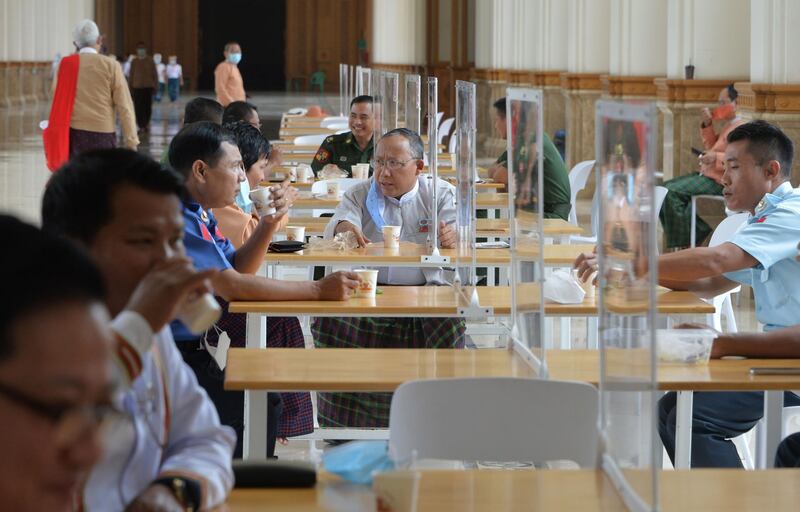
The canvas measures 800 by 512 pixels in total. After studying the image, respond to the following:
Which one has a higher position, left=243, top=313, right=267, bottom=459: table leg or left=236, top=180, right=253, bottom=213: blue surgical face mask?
left=236, top=180, right=253, bottom=213: blue surgical face mask

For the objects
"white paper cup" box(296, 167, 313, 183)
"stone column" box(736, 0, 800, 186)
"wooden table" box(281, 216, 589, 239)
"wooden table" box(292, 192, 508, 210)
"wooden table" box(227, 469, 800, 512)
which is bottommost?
"wooden table" box(227, 469, 800, 512)

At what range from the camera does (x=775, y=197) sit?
4004 mm

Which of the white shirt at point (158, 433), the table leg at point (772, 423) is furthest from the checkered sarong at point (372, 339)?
the white shirt at point (158, 433)

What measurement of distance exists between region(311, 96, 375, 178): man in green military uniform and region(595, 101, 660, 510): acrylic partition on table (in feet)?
20.6

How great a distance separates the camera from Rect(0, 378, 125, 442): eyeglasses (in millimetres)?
1227

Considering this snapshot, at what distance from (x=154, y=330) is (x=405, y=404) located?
91 centimetres

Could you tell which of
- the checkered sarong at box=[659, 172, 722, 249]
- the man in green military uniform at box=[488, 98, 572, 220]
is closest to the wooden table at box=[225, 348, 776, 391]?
the man in green military uniform at box=[488, 98, 572, 220]

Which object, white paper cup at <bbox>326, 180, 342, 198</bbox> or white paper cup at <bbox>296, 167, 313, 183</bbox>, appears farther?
white paper cup at <bbox>296, 167, 313, 183</bbox>

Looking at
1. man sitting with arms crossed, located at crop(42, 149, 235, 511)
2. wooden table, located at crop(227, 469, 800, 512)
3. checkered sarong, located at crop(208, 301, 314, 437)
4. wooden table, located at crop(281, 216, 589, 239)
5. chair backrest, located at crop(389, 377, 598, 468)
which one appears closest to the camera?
man sitting with arms crossed, located at crop(42, 149, 235, 511)

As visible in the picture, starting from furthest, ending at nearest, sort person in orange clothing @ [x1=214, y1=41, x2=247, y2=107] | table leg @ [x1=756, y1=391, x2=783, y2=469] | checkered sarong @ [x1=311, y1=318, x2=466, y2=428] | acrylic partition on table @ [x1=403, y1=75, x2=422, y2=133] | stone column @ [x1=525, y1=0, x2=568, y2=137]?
person in orange clothing @ [x1=214, y1=41, x2=247, y2=107] < stone column @ [x1=525, y1=0, x2=568, y2=137] < acrylic partition on table @ [x1=403, y1=75, x2=422, y2=133] < checkered sarong @ [x1=311, y1=318, x2=466, y2=428] < table leg @ [x1=756, y1=391, x2=783, y2=469]

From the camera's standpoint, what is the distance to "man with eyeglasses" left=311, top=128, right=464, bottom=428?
15.5 ft

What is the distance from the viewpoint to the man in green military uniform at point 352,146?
8.54 metres

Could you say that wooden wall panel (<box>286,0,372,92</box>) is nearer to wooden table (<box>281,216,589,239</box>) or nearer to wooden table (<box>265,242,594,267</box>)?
wooden table (<box>281,216,589,239</box>)

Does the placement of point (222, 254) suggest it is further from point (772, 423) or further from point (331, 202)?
point (331, 202)
